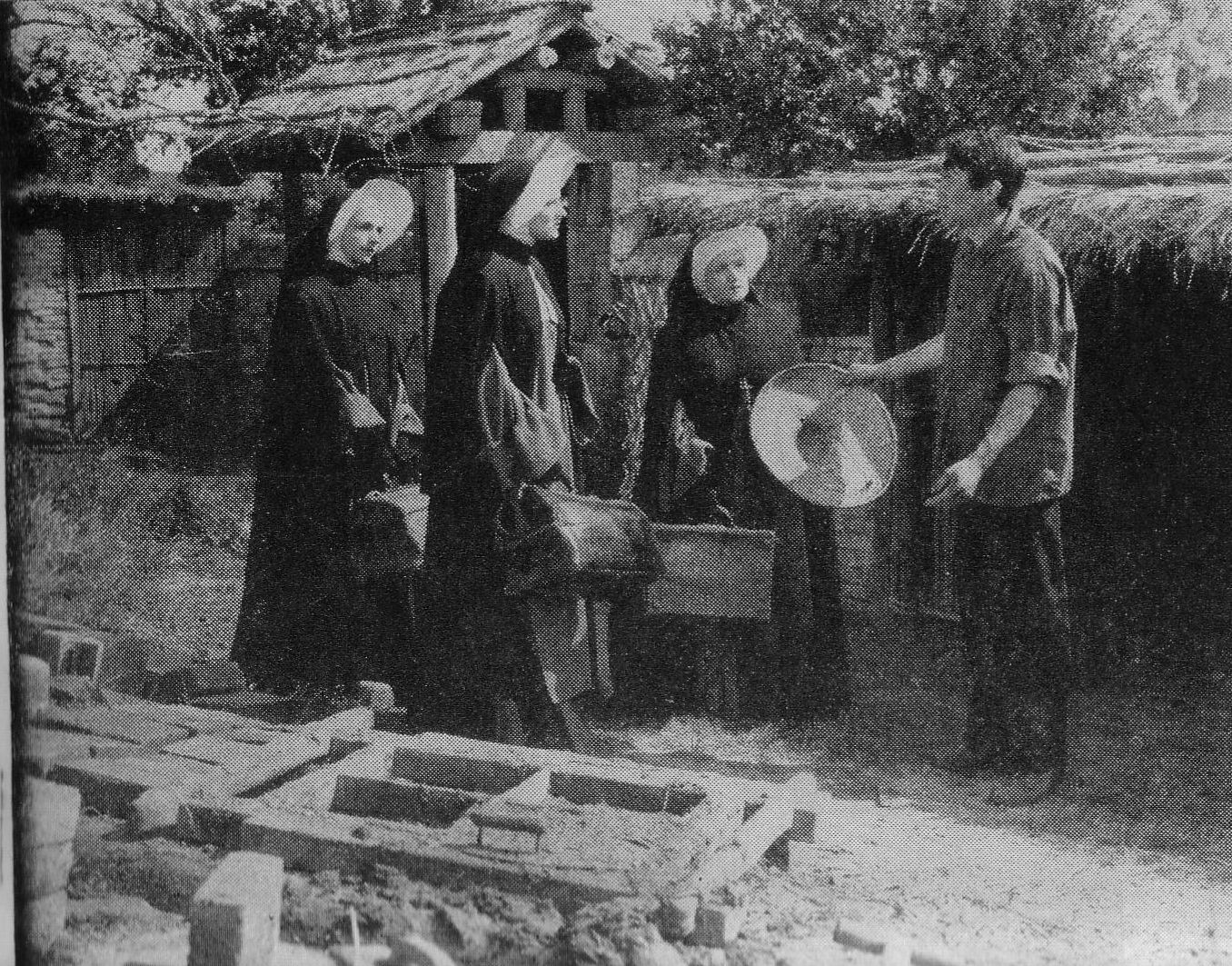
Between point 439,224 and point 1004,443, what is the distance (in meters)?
1.91

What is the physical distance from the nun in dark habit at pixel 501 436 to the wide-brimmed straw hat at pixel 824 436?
62 cm

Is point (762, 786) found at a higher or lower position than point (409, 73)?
lower

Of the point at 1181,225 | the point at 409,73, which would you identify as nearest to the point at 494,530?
the point at 409,73

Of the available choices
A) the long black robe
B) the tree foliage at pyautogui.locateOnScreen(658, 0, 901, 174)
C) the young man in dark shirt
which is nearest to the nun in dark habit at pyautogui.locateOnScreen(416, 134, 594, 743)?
the long black robe

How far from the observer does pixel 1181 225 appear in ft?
12.5

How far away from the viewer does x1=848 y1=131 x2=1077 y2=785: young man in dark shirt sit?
3.88 meters

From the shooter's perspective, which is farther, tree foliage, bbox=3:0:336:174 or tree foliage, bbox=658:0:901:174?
tree foliage, bbox=3:0:336:174

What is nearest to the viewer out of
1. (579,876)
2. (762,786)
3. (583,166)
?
(579,876)

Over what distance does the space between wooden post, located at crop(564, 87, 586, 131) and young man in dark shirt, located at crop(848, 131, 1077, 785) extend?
1.16 meters

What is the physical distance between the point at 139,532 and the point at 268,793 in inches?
40.2

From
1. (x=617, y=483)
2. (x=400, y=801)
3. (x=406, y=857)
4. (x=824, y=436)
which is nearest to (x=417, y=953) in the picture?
(x=406, y=857)

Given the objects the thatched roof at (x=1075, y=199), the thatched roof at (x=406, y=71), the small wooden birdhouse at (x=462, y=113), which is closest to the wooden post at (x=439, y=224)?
the small wooden birdhouse at (x=462, y=113)

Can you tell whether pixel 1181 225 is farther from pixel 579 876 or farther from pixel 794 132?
pixel 579 876

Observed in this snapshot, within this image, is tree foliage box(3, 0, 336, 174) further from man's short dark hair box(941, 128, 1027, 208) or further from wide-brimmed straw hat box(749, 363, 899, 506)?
man's short dark hair box(941, 128, 1027, 208)
